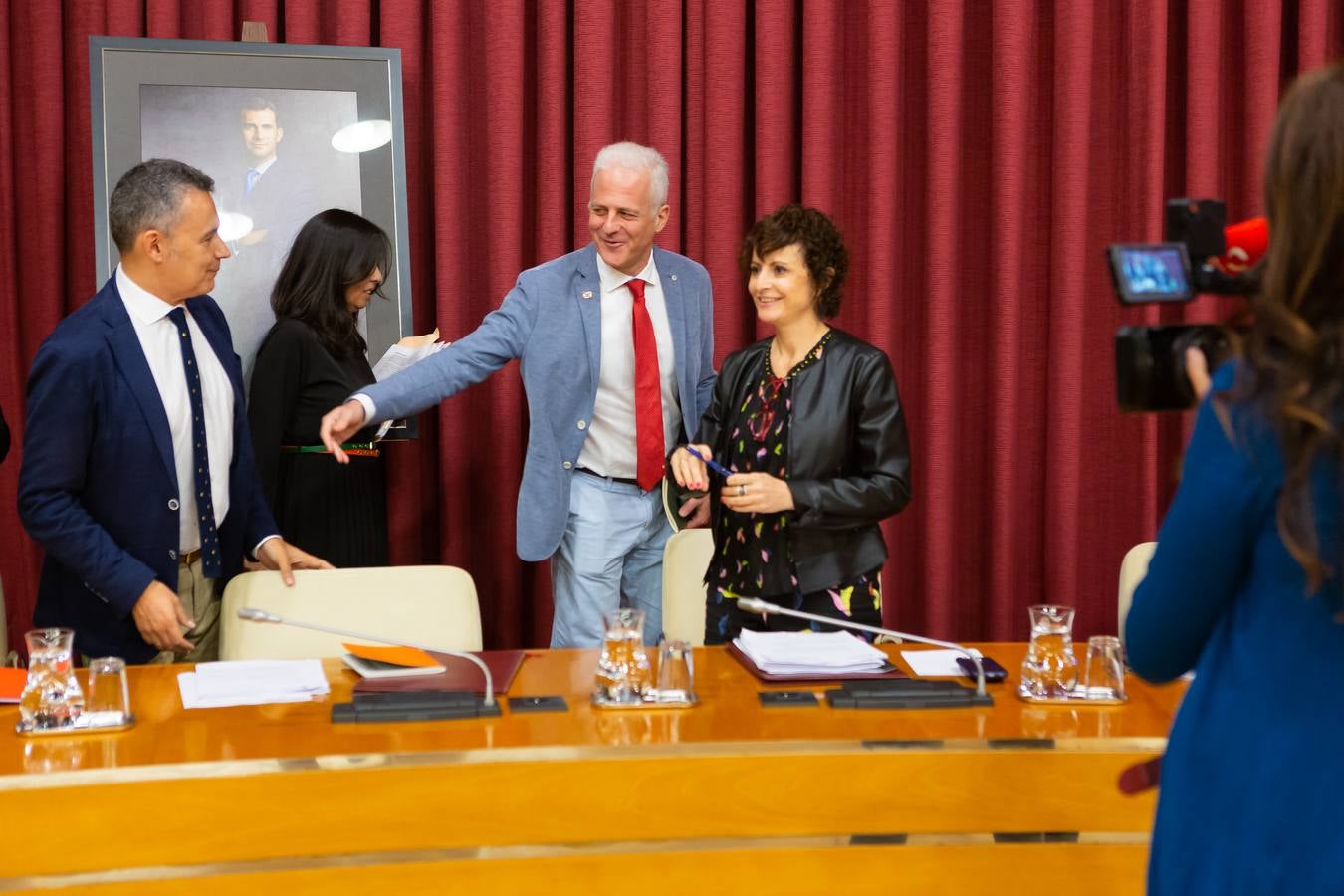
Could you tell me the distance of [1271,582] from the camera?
116cm

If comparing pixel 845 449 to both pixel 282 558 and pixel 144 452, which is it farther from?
pixel 144 452

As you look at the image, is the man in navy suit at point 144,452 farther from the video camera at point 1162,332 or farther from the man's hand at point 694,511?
the video camera at point 1162,332

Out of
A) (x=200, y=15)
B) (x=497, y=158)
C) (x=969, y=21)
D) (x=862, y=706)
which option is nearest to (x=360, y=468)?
(x=497, y=158)

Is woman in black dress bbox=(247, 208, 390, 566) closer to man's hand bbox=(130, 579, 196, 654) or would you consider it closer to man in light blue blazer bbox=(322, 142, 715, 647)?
man in light blue blazer bbox=(322, 142, 715, 647)

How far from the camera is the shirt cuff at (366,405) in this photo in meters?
2.98

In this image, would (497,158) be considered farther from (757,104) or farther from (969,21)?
(969,21)

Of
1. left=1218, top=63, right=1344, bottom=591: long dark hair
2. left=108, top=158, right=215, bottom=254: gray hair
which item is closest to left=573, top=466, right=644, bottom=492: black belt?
left=108, top=158, right=215, bottom=254: gray hair

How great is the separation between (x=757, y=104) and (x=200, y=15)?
167 cm

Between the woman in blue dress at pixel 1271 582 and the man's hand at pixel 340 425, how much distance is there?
1989 millimetres

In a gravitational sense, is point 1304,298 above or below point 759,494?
above

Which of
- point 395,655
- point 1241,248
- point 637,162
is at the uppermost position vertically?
point 637,162

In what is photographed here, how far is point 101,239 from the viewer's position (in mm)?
3398

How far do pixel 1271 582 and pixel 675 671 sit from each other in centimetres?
105

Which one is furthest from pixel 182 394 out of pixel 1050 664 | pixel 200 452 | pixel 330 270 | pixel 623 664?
pixel 1050 664
